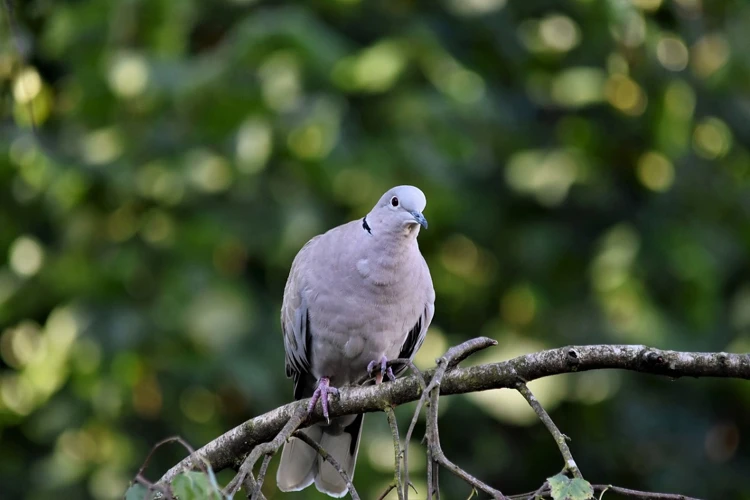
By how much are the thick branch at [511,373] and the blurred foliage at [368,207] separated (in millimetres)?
2727

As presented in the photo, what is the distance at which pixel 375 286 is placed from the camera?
11.6ft

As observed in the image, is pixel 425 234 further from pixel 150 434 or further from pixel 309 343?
pixel 309 343

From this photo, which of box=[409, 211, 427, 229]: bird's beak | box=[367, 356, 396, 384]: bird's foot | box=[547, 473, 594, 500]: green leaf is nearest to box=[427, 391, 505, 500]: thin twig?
box=[547, 473, 594, 500]: green leaf

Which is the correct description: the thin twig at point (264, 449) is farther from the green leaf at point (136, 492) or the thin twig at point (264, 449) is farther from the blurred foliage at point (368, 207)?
the blurred foliage at point (368, 207)

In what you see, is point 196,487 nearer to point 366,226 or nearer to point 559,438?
point 559,438

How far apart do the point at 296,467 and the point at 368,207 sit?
2.22m

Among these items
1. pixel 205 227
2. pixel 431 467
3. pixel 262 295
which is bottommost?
pixel 262 295

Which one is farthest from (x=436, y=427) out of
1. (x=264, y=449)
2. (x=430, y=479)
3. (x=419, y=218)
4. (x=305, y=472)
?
(x=305, y=472)

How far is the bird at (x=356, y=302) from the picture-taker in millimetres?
3518

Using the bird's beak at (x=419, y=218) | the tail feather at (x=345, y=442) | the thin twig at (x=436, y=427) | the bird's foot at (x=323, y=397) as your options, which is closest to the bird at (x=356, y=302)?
the bird's beak at (x=419, y=218)

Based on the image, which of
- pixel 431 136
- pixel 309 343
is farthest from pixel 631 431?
pixel 309 343

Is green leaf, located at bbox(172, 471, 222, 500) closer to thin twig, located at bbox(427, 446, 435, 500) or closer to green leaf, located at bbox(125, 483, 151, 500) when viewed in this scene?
green leaf, located at bbox(125, 483, 151, 500)

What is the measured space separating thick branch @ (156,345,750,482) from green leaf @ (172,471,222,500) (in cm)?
14

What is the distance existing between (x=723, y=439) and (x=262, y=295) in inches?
130
